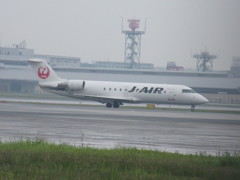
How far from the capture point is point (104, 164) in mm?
17328

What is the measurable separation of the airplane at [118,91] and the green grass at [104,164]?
4444 centimetres

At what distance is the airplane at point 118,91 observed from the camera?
65125mm

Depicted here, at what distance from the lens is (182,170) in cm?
1686

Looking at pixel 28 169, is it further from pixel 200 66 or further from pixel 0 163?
pixel 200 66

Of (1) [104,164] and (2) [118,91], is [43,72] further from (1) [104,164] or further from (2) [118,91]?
(1) [104,164]

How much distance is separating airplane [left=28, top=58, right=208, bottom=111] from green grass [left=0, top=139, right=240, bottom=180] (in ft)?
146

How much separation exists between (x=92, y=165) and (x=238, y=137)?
1669 cm

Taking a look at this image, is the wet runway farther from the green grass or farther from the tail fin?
the tail fin

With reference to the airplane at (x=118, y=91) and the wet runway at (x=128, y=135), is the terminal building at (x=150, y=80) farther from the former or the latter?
the wet runway at (x=128, y=135)

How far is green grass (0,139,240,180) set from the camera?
15633 millimetres

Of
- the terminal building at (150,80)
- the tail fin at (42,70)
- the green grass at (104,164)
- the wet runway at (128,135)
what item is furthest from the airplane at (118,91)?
the green grass at (104,164)

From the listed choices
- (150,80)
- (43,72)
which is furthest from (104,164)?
(150,80)

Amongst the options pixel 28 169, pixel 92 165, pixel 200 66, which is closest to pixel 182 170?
pixel 92 165

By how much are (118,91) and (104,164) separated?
49.4m
